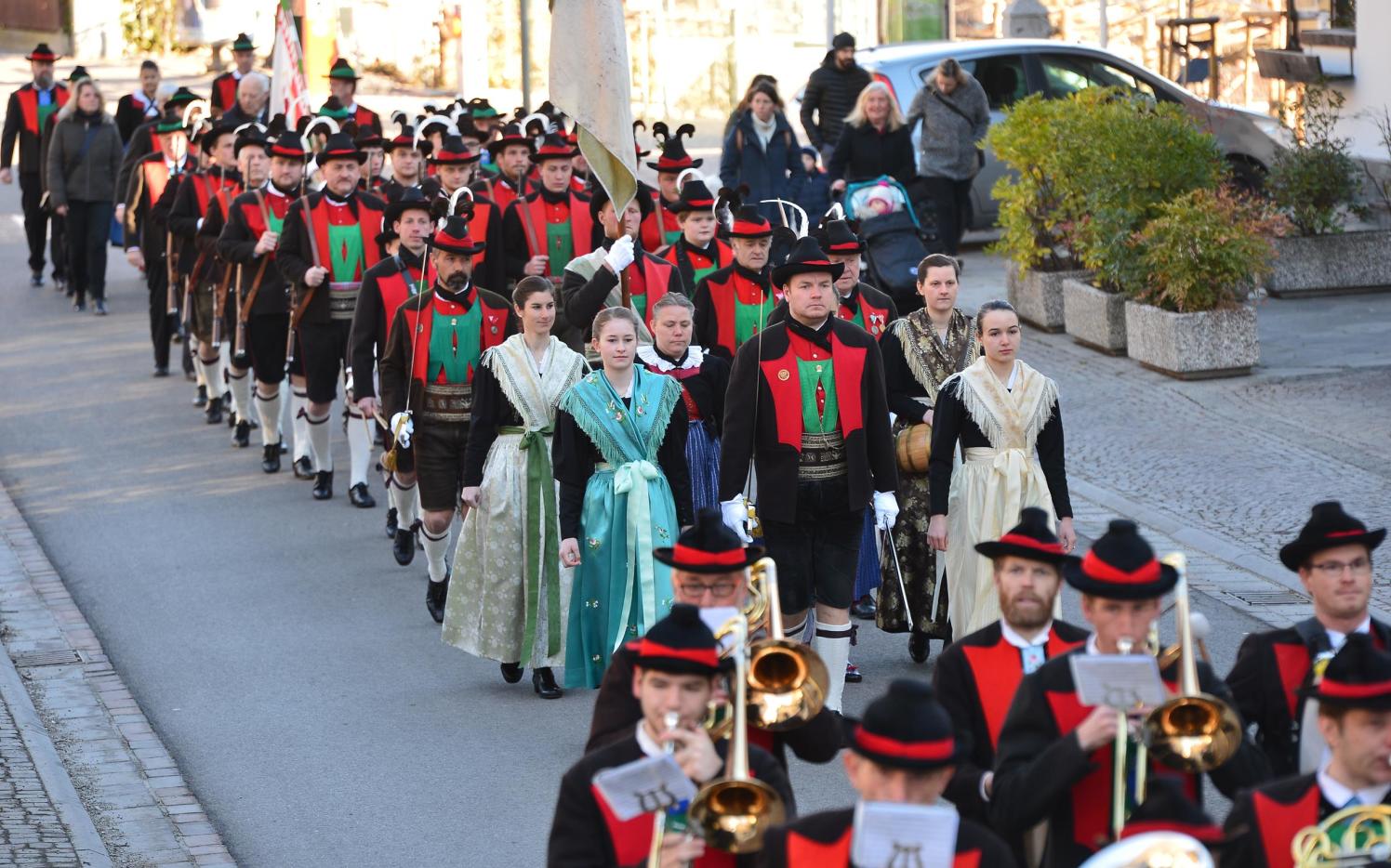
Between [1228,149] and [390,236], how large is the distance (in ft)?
31.9

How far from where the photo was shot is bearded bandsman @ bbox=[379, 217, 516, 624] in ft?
36.0

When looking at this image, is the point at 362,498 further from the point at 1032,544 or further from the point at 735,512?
the point at 1032,544

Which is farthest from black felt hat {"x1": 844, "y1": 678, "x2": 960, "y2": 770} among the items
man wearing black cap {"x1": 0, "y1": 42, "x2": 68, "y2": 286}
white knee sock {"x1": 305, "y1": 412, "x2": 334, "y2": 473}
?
man wearing black cap {"x1": 0, "y1": 42, "x2": 68, "y2": 286}

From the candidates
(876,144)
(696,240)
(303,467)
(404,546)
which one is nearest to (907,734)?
(404,546)

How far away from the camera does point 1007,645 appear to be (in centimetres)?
589

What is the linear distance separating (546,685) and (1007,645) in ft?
14.3

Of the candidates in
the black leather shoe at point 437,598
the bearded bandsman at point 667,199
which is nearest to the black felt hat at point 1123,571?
the black leather shoe at point 437,598

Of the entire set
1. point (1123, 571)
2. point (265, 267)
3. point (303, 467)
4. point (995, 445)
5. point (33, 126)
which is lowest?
point (303, 467)

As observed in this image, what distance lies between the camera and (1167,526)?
12.0m

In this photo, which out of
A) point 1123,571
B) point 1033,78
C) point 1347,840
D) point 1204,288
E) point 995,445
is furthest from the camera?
point 1033,78

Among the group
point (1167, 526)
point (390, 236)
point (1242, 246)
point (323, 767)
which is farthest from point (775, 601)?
point (1242, 246)

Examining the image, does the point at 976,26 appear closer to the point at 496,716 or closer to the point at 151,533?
the point at 151,533

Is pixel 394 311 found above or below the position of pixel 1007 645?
above

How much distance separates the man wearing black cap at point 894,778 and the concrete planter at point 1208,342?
10960 millimetres
